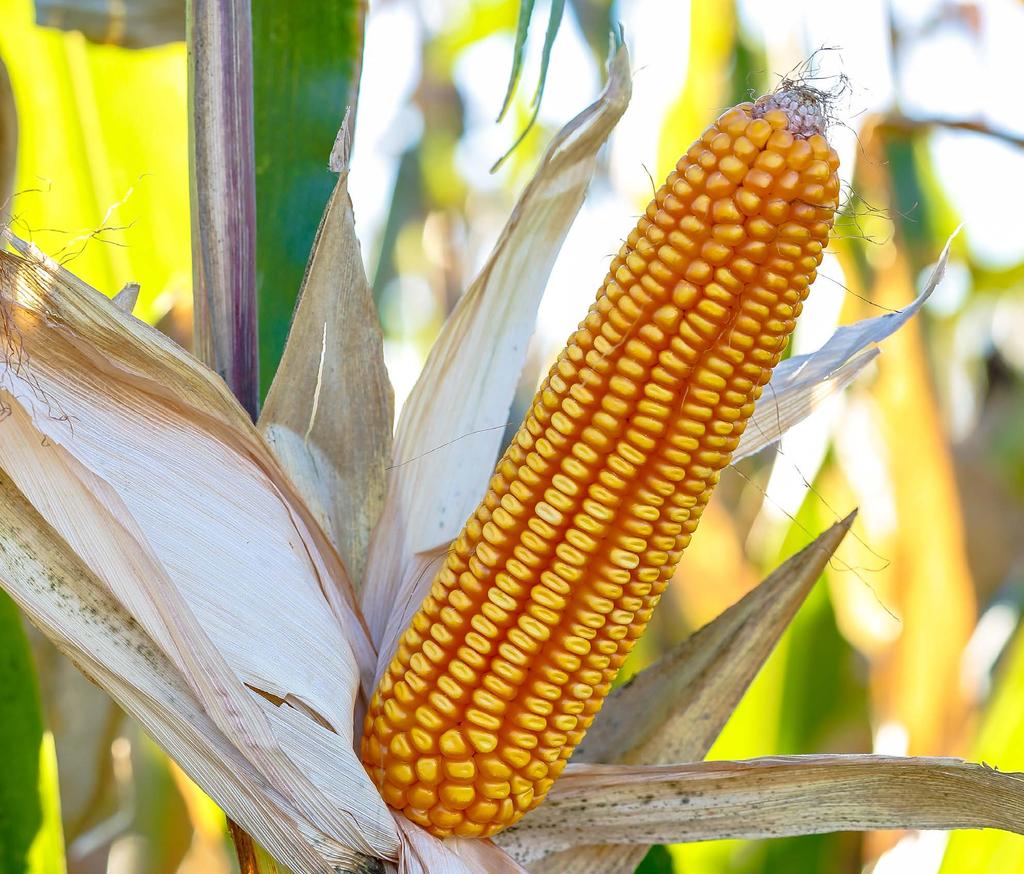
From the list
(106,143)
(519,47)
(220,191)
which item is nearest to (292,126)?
(220,191)

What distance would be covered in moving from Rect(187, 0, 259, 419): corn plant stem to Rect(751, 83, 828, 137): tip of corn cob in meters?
0.44

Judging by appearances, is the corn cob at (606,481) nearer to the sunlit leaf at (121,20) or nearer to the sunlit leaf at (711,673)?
the sunlit leaf at (711,673)

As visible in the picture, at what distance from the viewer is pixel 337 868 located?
2.64 ft

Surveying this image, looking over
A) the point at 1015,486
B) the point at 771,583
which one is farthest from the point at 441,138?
the point at 771,583

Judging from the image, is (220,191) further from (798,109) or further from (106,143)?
(106,143)

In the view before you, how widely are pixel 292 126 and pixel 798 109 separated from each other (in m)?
0.60

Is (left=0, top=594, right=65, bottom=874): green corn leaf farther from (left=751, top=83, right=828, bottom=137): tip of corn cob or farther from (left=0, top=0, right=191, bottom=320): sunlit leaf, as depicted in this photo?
(left=751, top=83, right=828, bottom=137): tip of corn cob

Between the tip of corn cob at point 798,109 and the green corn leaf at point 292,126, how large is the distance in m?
0.54

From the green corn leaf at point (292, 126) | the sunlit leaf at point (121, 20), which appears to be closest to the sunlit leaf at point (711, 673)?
the green corn leaf at point (292, 126)

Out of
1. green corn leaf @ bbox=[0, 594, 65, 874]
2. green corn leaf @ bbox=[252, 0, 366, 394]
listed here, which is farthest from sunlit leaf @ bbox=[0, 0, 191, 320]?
green corn leaf @ bbox=[0, 594, 65, 874]

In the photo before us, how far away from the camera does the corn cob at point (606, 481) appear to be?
71 cm

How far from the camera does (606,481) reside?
77cm

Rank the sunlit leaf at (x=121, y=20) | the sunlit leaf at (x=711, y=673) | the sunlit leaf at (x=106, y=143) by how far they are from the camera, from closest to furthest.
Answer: the sunlit leaf at (x=711, y=673) → the sunlit leaf at (x=121, y=20) → the sunlit leaf at (x=106, y=143)

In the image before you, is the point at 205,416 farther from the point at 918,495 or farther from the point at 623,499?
the point at 918,495
